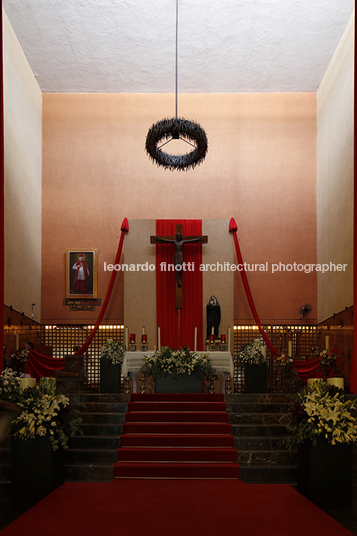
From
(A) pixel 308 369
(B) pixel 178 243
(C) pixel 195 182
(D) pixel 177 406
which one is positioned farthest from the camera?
(C) pixel 195 182

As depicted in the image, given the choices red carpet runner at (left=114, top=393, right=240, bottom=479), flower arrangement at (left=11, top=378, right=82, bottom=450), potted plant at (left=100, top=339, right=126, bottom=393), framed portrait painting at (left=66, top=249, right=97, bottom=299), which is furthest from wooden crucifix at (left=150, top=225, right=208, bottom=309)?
flower arrangement at (left=11, top=378, right=82, bottom=450)

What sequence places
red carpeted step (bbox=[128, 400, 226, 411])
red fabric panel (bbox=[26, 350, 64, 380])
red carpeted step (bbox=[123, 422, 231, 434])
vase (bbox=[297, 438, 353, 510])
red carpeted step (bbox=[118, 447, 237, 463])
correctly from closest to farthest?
vase (bbox=[297, 438, 353, 510])
red carpeted step (bbox=[118, 447, 237, 463])
red carpeted step (bbox=[123, 422, 231, 434])
red carpeted step (bbox=[128, 400, 226, 411])
red fabric panel (bbox=[26, 350, 64, 380])

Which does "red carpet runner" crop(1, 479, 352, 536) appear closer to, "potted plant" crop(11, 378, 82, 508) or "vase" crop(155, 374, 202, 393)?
"potted plant" crop(11, 378, 82, 508)

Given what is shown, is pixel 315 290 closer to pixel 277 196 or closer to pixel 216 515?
pixel 277 196

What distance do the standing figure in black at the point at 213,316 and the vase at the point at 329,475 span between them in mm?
5819

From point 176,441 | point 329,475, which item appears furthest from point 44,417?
point 329,475

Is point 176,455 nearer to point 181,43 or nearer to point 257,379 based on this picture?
point 257,379

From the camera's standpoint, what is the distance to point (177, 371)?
28.6 feet

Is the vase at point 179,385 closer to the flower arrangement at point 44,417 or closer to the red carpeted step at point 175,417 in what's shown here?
the red carpeted step at point 175,417

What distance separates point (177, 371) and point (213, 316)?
2.87 m

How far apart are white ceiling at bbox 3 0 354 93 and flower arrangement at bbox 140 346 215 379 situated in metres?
7.12

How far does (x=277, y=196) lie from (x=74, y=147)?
5374mm

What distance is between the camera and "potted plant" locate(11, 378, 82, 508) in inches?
225

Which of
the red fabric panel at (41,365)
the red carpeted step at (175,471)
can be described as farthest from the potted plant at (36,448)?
the red fabric panel at (41,365)
